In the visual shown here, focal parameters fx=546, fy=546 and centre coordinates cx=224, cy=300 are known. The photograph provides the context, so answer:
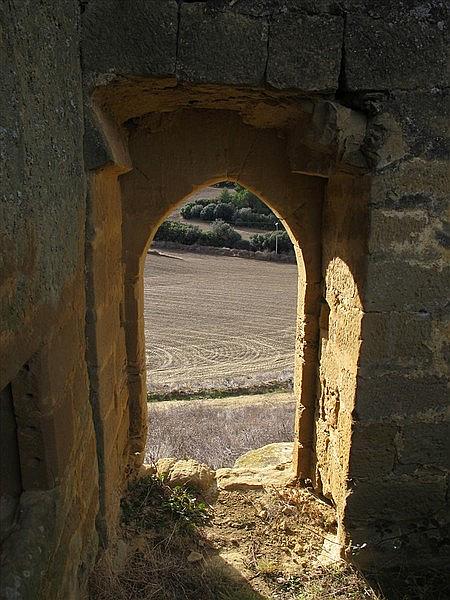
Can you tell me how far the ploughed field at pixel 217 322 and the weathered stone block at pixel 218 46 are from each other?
8.14 meters

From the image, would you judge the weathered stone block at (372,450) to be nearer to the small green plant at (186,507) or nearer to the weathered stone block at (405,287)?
the weathered stone block at (405,287)

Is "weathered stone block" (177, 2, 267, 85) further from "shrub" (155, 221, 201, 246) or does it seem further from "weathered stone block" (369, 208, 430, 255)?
"shrub" (155, 221, 201, 246)

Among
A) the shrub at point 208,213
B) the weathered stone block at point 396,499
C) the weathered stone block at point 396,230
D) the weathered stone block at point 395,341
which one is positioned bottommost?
the weathered stone block at point 396,499

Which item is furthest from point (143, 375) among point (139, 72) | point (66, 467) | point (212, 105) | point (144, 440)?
point (139, 72)

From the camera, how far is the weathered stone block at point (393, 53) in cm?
253

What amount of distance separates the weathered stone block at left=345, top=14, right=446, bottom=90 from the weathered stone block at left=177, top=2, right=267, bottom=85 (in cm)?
43

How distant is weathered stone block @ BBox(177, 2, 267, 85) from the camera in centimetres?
244

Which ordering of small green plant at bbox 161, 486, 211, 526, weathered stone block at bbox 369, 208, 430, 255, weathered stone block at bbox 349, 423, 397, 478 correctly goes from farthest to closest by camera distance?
small green plant at bbox 161, 486, 211, 526 → weathered stone block at bbox 349, 423, 397, 478 → weathered stone block at bbox 369, 208, 430, 255

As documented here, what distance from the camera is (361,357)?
2973 millimetres

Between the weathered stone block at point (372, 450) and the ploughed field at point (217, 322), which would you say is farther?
the ploughed field at point (217, 322)

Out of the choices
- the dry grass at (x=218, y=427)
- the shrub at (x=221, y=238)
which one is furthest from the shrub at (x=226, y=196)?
the dry grass at (x=218, y=427)

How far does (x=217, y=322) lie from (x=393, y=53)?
492 inches

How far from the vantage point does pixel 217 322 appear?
48.9ft

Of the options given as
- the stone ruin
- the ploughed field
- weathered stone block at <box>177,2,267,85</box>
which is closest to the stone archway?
the stone ruin
